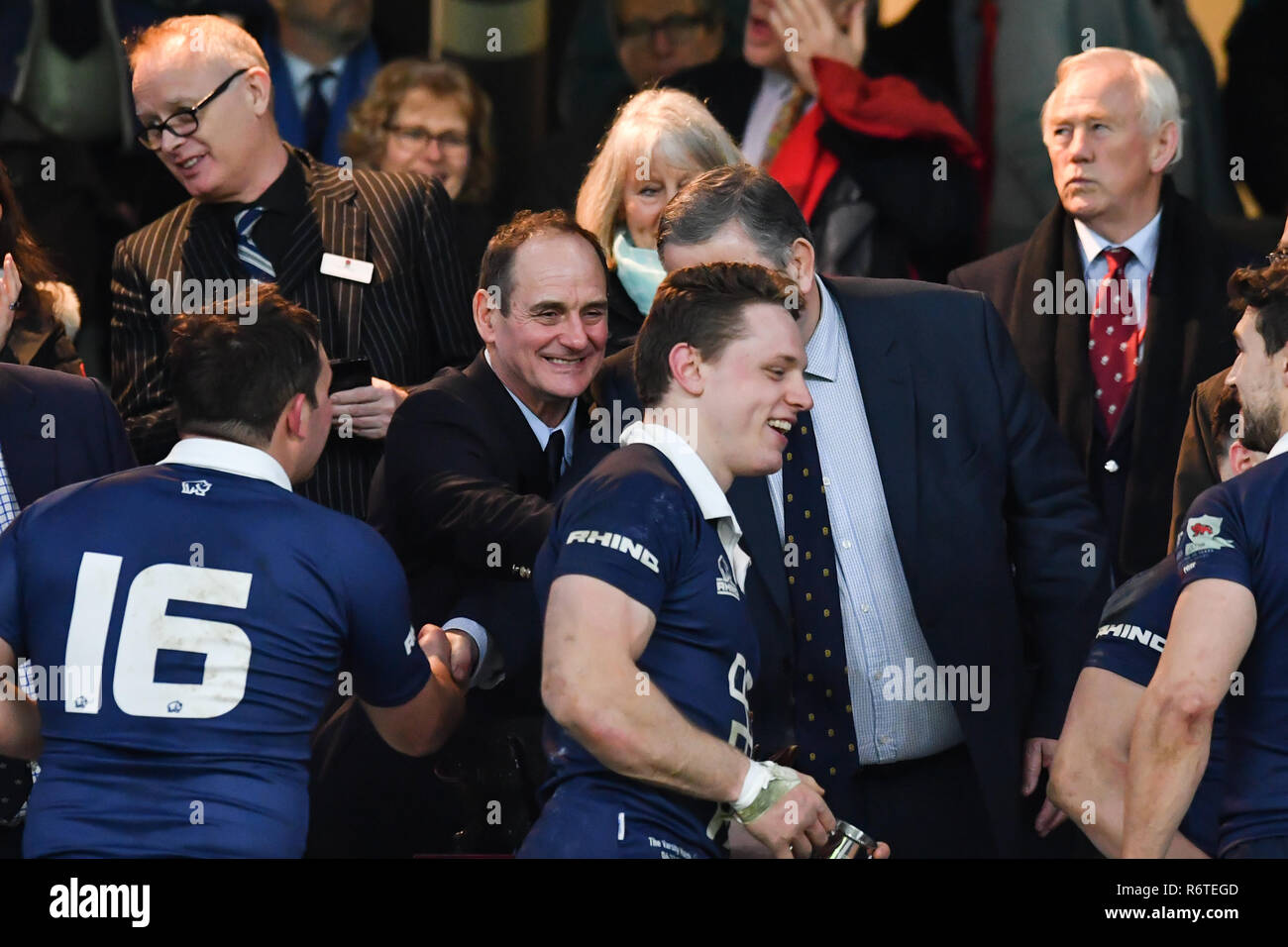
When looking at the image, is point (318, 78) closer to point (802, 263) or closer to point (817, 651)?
point (802, 263)

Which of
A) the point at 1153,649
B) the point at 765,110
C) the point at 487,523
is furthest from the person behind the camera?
the point at 765,110

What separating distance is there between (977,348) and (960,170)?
4.61 feet

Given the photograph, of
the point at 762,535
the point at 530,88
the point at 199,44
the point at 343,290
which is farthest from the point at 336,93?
the point at 762,535

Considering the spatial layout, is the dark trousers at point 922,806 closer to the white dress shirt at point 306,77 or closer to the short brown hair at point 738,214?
the short brown hair at point 738,214

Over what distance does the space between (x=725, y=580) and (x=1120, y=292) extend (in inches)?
88.9

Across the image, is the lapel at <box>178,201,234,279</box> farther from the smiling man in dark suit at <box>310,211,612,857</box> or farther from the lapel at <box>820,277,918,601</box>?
the lapel at <box>820,277,918,601</box>

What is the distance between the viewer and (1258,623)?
2.87 metres

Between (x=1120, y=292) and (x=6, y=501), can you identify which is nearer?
(x=6, y=501)

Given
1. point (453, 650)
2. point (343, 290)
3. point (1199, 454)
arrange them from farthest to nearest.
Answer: point (343, 290), point (1199, 454), point (453, 650)

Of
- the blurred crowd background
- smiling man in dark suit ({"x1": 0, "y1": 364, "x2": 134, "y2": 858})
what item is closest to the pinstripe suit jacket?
smiling man in dark suit ({"x1": 0, "y1": 364, "x2": 134, "y2": 858})

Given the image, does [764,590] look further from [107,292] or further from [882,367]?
[107,292]

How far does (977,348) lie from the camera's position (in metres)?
3.75

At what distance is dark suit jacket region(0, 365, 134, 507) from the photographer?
357 centimetres

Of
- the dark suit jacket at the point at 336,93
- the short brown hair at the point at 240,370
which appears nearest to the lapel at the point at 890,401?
the short brown hair at the point at 240,370
